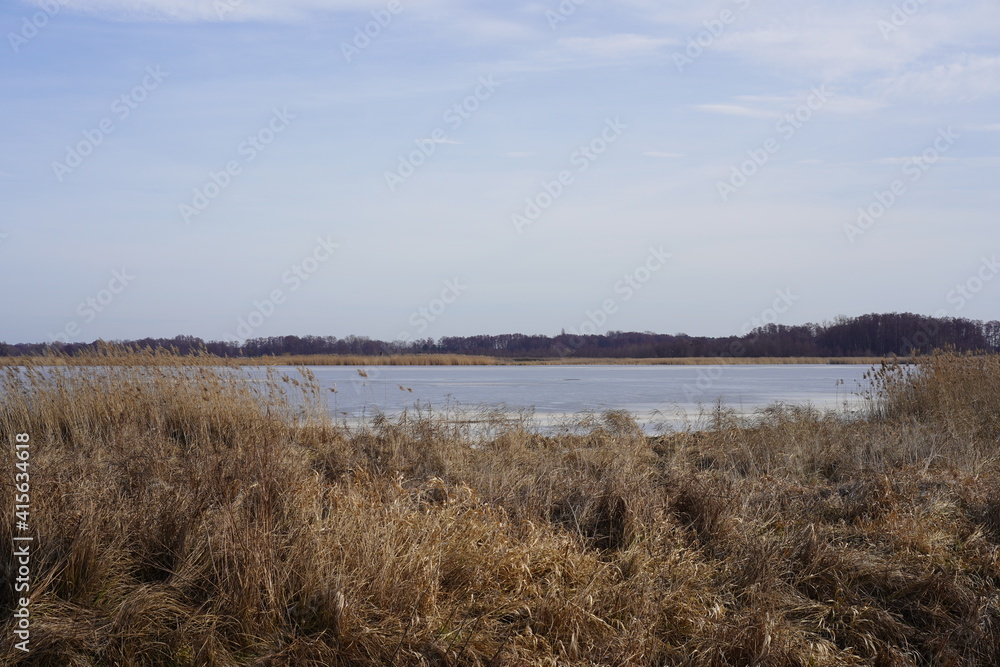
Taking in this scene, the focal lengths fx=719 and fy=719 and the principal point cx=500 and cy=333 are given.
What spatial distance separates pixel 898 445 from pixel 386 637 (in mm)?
7508

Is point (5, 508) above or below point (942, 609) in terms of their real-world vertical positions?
above

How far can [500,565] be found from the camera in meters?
4.48

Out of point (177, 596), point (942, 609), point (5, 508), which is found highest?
point (5, 508)

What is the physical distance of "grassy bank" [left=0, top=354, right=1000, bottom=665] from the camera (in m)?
3.76

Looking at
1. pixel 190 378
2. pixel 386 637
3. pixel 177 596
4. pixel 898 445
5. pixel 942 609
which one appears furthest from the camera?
pixel 190 378

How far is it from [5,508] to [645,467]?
5640 millimetres

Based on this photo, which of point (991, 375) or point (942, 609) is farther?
point (991, 375)

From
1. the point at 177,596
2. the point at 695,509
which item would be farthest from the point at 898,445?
the point at 177,596

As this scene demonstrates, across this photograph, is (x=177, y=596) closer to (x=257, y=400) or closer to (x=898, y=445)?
(x=257, y=400)

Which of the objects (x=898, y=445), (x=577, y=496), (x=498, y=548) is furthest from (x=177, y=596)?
(x=898, y=445)

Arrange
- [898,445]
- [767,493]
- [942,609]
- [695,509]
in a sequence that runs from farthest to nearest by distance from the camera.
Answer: [898,445], [767,493], [695,509], [942,609]

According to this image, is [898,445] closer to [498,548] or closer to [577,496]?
[577,496]

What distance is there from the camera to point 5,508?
4293 millimetres

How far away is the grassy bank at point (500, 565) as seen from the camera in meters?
3.76
